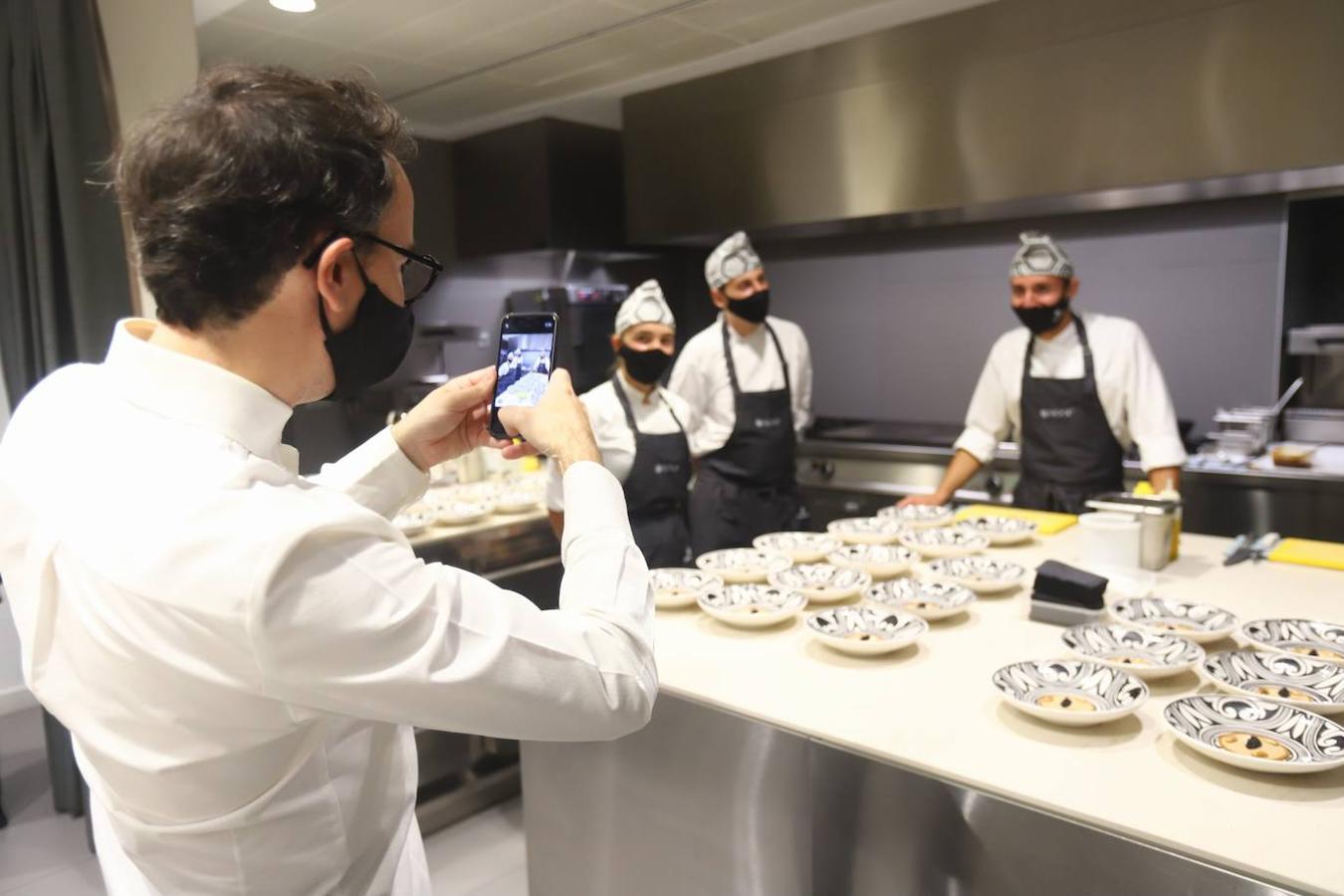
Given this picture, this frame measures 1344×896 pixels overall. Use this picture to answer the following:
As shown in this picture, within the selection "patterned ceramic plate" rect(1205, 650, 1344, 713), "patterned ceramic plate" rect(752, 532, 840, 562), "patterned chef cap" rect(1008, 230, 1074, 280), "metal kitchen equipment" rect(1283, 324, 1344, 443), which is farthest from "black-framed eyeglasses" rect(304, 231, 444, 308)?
A: "metal kitchen equipment" rect(1283, 324, 1344, 443)

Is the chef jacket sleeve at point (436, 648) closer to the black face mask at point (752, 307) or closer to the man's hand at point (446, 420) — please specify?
the man's hand at point (446, 420)

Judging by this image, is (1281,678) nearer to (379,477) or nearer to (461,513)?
(379,477)

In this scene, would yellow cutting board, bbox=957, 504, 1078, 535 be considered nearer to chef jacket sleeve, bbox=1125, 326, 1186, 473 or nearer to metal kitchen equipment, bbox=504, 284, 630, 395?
chef jacket sleeve, bbox=1125, 326, 1186, 473

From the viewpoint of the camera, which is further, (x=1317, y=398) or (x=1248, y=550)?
(x=1317, y=398)

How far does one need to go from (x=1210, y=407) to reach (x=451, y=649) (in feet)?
12.5

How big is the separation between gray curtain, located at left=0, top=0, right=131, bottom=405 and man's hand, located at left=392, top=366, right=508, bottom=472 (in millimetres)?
1812

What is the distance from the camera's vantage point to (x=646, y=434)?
302cm

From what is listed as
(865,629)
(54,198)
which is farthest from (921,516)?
(54,198)

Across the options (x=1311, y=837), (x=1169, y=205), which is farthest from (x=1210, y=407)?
(x=1311, y=837)

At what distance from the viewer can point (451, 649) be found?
0.73 meters

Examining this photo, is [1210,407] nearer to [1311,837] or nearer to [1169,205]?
[1169,205]

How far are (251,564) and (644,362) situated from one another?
2.43 m

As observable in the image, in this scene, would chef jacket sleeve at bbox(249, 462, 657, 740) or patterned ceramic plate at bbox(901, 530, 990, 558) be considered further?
patterned ceramic plate at bbox(901, 530, 990, 558)

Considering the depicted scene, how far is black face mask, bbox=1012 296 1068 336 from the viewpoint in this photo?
3.00 meters
